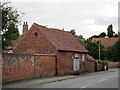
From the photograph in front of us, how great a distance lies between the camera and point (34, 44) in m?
33.1

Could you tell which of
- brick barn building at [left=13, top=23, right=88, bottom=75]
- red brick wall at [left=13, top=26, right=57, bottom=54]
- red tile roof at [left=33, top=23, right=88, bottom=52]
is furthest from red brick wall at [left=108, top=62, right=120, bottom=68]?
red brick wall at [left=13, top=26, right=57, bottom=54]

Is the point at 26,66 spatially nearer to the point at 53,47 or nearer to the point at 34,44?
the point at 53,47

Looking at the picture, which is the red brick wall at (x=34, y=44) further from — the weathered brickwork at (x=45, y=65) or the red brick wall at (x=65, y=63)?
the weathered brickwork at (x=45, y=65)

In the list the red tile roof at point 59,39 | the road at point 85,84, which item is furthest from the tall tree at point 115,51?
the road at point 85,84

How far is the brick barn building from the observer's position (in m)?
31.2

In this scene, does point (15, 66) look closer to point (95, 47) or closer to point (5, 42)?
point (5, 42)

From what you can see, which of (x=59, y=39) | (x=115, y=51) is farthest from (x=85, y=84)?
(x=115, y=51)

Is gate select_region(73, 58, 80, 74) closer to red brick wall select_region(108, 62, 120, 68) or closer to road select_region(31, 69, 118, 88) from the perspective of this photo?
road select_region(31, 69, 118, 88)

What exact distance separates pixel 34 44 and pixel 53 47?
3326mm

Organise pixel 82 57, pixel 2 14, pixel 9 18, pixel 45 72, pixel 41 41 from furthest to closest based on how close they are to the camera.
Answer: pixel 82 57 → pixel 41 41 → pixel 45 72 → pixel 9 18 → pixel 2 14

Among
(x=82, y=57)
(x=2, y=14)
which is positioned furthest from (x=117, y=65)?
(x=2, y=14)

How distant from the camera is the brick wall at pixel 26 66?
20944 mm

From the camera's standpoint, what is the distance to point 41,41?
3234 cm

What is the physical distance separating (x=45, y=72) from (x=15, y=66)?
19.4ft
